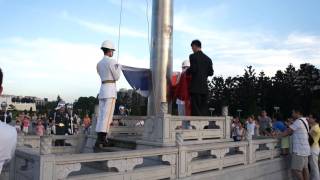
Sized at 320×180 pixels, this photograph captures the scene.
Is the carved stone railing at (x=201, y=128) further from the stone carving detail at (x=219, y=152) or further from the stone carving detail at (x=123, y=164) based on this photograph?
the stone carving detail at (x=123, y=164)

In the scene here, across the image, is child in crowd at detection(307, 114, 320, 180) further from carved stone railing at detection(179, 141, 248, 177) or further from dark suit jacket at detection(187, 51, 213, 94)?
dark suit jacket at detection(187, 51, 213, 94)

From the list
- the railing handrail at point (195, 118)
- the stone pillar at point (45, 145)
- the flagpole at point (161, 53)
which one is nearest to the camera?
the stone pillar at point (45, 145)

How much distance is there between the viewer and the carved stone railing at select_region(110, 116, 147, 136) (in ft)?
31.5

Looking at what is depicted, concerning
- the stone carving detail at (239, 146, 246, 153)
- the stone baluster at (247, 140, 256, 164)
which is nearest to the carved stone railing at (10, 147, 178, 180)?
the stone carving detail at (239, 146, 246, 153)

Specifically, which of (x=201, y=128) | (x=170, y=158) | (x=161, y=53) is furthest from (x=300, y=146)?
(x=170, y=158)

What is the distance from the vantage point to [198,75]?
29.4 ft

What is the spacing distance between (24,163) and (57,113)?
7276 mm

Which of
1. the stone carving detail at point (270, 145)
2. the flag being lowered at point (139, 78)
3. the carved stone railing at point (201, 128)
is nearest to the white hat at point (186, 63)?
the flag being lowered at point (139, 78)

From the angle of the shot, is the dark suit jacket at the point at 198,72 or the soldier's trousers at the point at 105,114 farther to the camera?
the dark suit jacket at the point at 198,72

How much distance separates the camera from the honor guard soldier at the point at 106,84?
7.75 metres

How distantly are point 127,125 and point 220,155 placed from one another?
2.70 m

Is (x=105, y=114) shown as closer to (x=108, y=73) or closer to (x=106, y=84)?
(x=106, y=84)

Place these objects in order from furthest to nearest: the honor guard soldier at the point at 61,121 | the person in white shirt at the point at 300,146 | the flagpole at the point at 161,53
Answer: the honor guard soldier at the point at 61,121, the person in white shirt at the point at 300,146, the flagpole at the point at 161,53

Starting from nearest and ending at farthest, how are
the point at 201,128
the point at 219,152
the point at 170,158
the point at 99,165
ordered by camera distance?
the point at 170,158 < the point at 99,165 < the point at 219,152 < the point at 201,128
